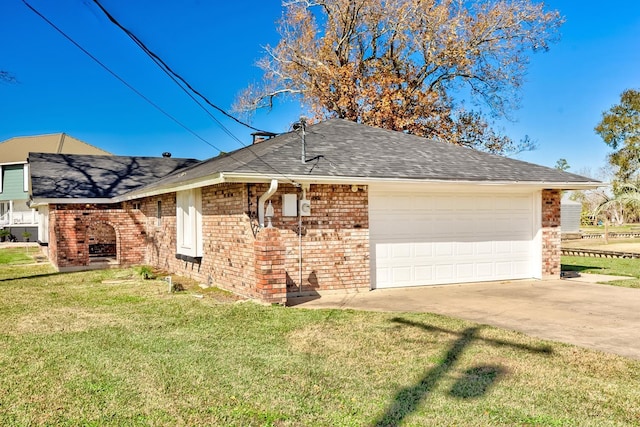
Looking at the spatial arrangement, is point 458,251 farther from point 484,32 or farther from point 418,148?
point 484,32

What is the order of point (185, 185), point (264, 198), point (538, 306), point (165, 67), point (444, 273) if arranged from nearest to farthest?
point (165, 67) → point (538, 306) → point (264, 198) → point (185, 185) → point (444, 273)

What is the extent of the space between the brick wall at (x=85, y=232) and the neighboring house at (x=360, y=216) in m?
3.52

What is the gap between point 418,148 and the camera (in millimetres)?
12453

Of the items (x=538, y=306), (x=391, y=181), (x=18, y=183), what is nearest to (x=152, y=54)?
(x=391, y=181)

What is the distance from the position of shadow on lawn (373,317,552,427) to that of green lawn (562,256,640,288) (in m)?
7.30

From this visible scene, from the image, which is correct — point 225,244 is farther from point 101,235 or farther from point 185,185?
point 101,235

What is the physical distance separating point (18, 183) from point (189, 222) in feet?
94.2

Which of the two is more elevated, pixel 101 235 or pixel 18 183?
pixel 18 183

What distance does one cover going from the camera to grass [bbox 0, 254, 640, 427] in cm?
401

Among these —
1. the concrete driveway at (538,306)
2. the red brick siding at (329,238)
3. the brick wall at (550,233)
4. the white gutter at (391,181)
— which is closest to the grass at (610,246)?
the brick wall at (550,233)

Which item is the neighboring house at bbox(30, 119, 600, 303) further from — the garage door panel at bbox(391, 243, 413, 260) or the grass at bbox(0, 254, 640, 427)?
the grass at bbox(0, 254, 640, 427)

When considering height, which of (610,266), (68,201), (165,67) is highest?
(165,67)

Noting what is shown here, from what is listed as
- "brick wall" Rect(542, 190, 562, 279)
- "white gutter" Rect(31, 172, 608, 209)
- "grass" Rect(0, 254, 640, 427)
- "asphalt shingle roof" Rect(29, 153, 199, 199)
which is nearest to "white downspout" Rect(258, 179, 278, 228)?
"white gutter" Rect(31, 172, 608, 209)

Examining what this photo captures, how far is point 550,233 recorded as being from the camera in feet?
39.5
